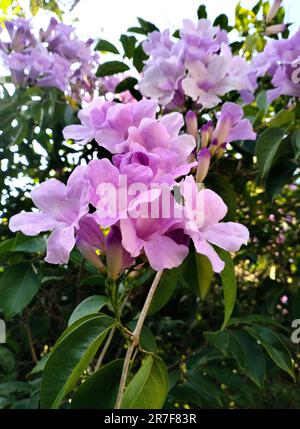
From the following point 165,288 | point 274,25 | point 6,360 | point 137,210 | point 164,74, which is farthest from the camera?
point 274,25

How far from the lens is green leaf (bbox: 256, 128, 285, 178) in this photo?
101 centimetres

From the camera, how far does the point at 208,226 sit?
63cm

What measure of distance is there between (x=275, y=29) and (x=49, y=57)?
677 millimetres

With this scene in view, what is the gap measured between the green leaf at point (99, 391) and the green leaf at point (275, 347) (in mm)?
289

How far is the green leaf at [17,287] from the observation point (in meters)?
0.95

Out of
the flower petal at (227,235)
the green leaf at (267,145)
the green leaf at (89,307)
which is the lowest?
the green leaf at (89,307)

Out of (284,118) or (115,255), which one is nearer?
(115,255)

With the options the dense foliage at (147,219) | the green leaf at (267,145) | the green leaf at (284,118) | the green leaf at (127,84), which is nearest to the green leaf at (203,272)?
the dense foliage at (147,219)

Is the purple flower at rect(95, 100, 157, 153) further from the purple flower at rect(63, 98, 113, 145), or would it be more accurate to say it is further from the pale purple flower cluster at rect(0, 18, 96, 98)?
the pale purple flower cluster at rect(0, 18, 96, 98)

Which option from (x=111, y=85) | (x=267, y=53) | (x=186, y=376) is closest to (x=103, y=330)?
(x=186, y=376)

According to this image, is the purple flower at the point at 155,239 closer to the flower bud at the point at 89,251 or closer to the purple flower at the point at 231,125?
the flower bud at the point at 89,251

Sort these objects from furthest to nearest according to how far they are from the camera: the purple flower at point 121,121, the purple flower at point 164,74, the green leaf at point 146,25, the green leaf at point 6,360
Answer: the green leaf at point 146,25 < the green leaf at point 6,360 < the purple flower at point 164,74 < the purple flower at point 121,121

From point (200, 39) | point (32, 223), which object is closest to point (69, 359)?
point (32, 223)

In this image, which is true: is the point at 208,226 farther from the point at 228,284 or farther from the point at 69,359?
the point at 69,359
